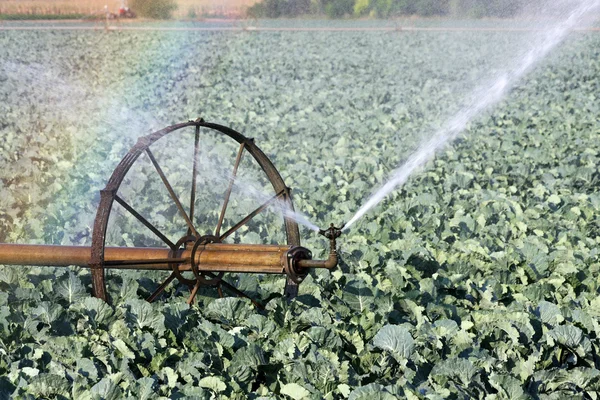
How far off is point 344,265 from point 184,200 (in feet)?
8.24

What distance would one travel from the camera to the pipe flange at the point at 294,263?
3.98 m

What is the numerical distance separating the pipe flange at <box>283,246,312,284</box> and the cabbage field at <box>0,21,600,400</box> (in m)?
0.20

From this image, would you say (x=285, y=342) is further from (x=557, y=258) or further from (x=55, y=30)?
(x=55, y=30)

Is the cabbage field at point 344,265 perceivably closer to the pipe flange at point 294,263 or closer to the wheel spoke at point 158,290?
the wheel spoke at point 158,290

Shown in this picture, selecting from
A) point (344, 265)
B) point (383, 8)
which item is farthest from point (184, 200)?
point (383, 8)

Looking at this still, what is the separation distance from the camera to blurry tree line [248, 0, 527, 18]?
46125mm

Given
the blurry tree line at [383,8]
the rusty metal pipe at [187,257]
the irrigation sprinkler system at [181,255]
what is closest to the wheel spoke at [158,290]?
the irrigation sprinkler system at [181,255]

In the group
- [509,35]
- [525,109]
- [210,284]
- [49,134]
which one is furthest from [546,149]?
[509,35]

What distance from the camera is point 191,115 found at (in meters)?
13.5

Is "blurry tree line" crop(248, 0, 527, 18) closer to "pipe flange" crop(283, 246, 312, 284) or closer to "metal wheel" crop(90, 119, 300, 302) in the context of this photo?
"metal wheel" crop(90, 119, 300, 302)

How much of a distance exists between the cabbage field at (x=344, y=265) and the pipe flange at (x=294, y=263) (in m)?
0.20

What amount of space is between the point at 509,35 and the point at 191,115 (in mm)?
21401

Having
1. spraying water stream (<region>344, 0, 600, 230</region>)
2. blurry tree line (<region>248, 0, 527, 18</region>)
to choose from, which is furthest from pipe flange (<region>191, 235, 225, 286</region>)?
blurry tree line (<region>248, 0, 527, 18</region>)

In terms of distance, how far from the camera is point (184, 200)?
7438mm
